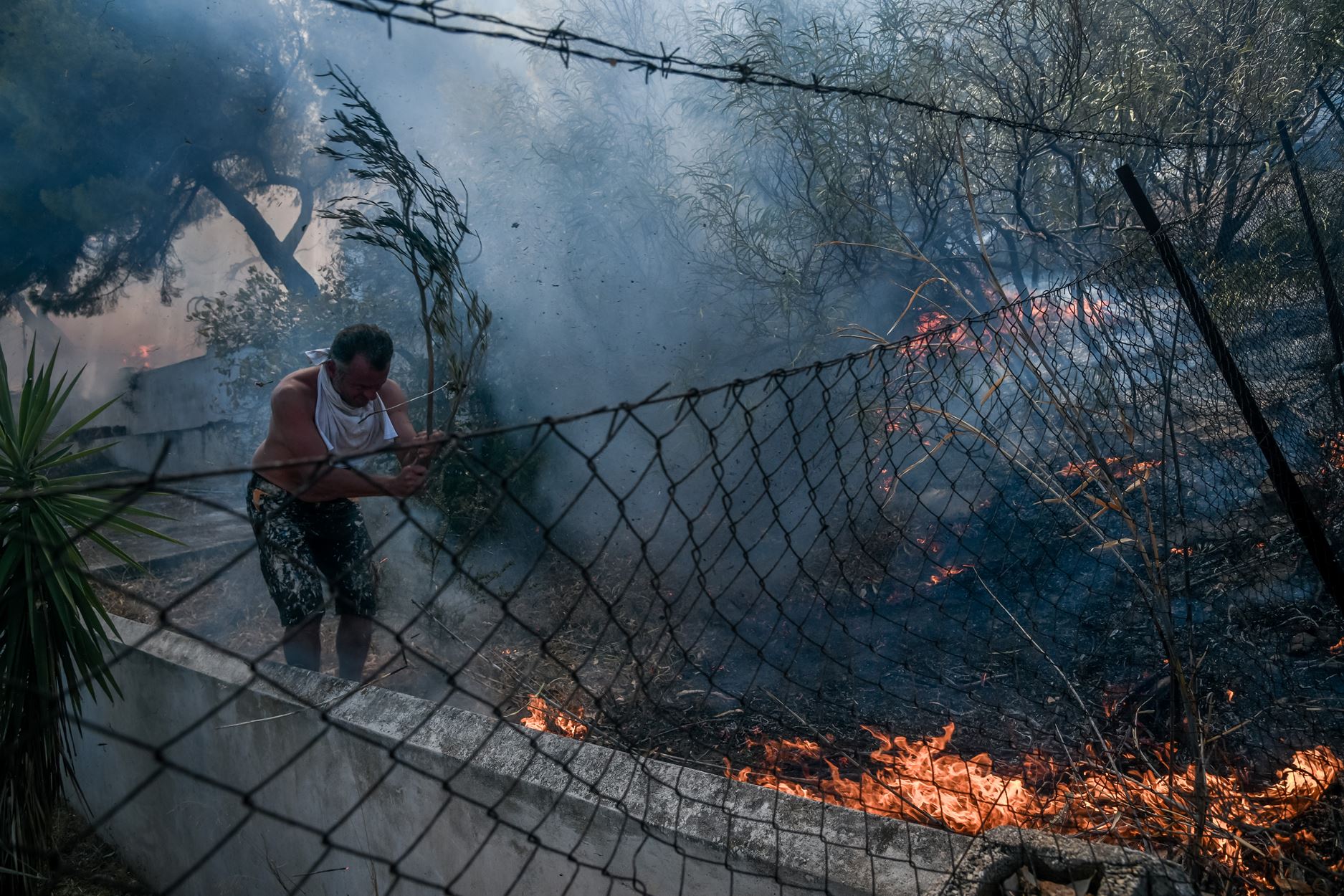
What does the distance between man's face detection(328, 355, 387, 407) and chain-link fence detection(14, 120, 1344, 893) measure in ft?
1.84

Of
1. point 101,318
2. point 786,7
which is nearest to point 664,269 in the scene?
point 786,7

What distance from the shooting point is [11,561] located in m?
2.89

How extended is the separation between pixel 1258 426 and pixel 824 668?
215 cm

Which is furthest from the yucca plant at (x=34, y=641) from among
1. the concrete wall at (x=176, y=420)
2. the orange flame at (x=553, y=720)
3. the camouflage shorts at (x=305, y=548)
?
the concrete wall at (x=176, y=420)

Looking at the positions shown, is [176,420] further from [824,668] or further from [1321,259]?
[1321,259]

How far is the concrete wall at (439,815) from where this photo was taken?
1.72m

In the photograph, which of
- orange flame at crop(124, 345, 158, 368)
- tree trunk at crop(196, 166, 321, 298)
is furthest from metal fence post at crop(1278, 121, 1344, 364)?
orange flame at crop(124, 345, 158, 368)

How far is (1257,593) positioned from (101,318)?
509 inches

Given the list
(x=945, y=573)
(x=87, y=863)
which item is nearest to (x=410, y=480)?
(x=87, y=863)

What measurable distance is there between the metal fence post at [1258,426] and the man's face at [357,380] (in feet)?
10.5

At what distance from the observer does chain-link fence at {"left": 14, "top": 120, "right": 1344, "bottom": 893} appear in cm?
187

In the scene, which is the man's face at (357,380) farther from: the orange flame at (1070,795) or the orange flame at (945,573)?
the orange flame at (945,573)

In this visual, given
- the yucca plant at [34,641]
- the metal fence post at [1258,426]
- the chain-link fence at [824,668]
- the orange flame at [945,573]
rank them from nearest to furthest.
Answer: the chain-link fence at [824,668], the metal fence post at [1258,426], the yucca plant at [34,641], the orange flame at [945,573]

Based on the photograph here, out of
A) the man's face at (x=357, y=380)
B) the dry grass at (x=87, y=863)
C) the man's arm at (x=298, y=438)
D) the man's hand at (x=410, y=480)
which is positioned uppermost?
the man's face at (x=357, y=380)
